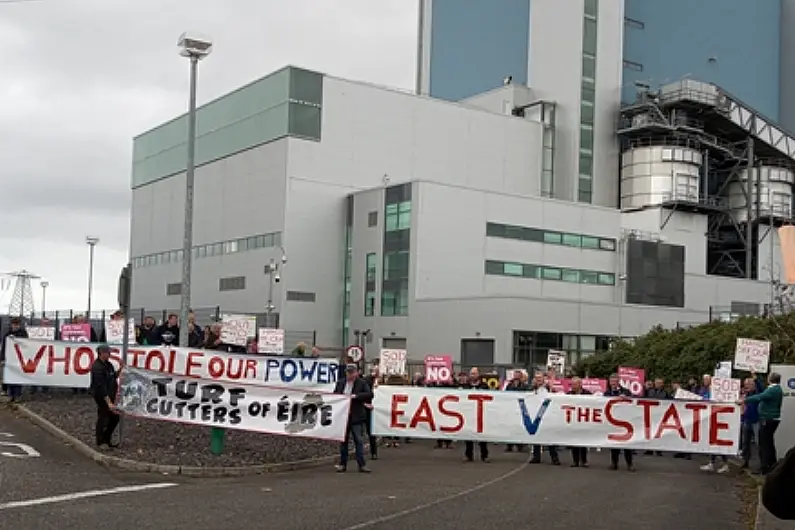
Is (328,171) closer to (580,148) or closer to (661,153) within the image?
(580,148)

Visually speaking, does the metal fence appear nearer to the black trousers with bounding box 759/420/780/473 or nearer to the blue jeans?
the blue jeans

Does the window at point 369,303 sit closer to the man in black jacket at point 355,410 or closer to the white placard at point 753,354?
the white placard at point 753,354

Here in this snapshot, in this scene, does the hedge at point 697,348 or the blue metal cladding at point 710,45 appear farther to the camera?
the blue metal cladding at point 710,45

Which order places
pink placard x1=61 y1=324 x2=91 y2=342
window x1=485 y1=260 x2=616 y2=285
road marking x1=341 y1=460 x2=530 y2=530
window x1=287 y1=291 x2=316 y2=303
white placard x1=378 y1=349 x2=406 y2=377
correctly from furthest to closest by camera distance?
window x1=287 y1=291 x2=316 y2=303 → window x1=485 y1=260 x2=616 y2=285 → white placard x1=378 y1=349 x2=406 y2=377 → pink placard x1=61 y1=324 x2=91 y2=342 → road marking x1=341 y1=460 x2=530 y2=530

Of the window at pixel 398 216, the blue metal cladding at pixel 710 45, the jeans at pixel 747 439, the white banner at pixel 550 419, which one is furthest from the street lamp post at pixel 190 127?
the blue metal cladding at pixel 710 45

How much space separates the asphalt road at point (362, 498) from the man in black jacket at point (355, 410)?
0.97 feet

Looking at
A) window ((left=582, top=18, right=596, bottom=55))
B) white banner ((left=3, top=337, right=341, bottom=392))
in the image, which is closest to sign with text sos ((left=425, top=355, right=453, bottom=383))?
white banner ((left=3, top=337, right=341, bottom=392))

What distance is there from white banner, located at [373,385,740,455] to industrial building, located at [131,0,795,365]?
39.9m

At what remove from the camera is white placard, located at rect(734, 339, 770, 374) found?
74.9 feet

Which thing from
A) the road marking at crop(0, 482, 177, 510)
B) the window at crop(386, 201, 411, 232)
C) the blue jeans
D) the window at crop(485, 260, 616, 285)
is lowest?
the road marking at crop(0, 482, 177, 510)

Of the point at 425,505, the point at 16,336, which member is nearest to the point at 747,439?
the point at 425,505

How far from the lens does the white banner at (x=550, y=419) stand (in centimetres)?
1903

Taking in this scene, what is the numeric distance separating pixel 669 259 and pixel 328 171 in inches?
974

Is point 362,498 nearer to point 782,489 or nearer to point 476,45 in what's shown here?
point 782,489
